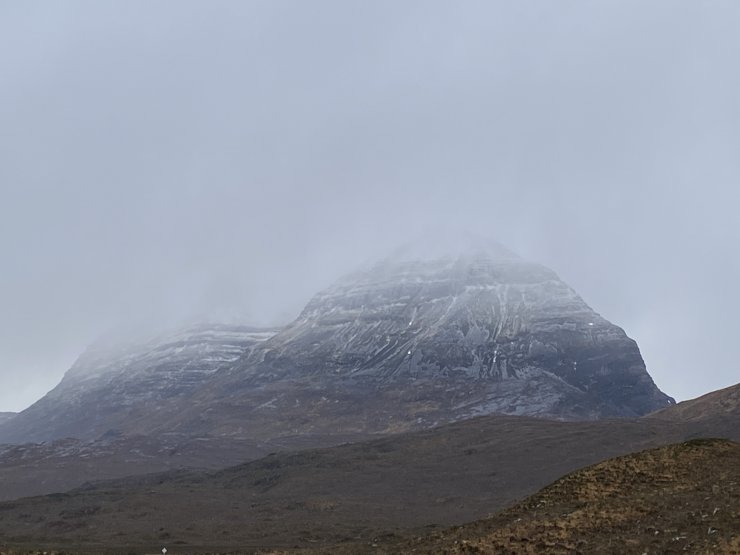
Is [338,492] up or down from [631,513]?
down

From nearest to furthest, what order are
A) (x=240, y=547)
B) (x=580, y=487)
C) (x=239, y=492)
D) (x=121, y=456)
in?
1. (x=580, y=487)
2. (x=240, y=547)
3. (x=239, y=492)
4. (x=121, y=456)

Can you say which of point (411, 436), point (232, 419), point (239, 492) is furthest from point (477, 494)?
point (232, 419)

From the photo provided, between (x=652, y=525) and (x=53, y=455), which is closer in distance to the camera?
(x=652, y=525)

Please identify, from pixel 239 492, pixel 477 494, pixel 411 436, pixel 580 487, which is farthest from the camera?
pixel 411 436

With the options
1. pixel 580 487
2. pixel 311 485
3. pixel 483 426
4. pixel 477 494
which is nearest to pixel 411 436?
pixel 483 426

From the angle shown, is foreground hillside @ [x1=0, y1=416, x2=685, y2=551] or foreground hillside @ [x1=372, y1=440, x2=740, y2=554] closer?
foreground hillside @ [x1=372, y1=440, x2=740, y2=554]

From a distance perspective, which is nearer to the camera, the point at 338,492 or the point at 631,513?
the point at 631,513

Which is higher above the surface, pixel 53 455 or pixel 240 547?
pixel 53 455

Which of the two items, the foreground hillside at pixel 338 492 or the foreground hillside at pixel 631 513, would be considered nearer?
the foreground hillside at pixel 631 513

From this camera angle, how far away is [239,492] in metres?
102

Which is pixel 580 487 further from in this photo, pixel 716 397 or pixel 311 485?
pixel 716 397

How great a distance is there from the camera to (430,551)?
2833 cm

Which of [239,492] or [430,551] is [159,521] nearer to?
[239,492]

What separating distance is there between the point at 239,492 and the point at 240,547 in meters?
47.4
